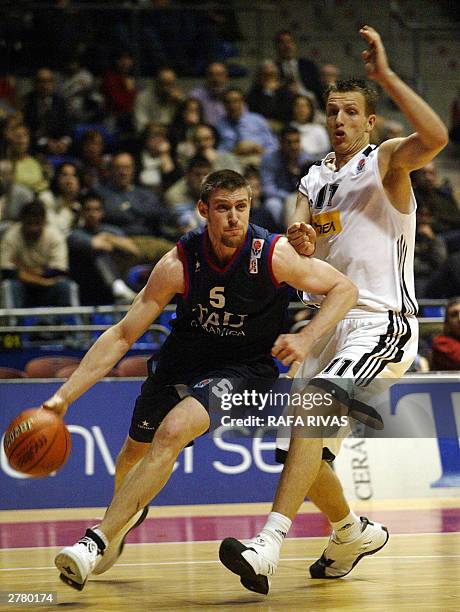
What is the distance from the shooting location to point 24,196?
11992 millimetres

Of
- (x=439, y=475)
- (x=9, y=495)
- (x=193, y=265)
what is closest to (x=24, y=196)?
(x=9, y=495)

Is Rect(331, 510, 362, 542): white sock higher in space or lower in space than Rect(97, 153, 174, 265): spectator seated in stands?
lower

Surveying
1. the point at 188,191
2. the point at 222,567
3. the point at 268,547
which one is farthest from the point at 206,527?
the point at 188,191

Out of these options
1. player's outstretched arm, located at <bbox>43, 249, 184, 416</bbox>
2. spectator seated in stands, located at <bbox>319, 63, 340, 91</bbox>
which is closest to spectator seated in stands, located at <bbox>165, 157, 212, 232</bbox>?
spectator seated in stands, located at <bbox>319, 63, 340, 91</bbox>

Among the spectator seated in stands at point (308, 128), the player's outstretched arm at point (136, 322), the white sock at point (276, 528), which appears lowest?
the white sock at point (276, 528)

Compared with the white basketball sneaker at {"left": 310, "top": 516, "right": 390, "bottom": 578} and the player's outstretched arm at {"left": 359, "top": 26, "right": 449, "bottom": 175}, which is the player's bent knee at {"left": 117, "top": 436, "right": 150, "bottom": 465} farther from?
the player's outstretched arm at {"left": 359, "top": 26, "right": 449, "bottom": 175}

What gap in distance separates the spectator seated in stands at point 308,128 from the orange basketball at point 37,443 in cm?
850

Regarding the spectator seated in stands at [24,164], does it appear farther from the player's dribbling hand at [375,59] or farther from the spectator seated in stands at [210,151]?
the player's dribbling hand at [375,59]

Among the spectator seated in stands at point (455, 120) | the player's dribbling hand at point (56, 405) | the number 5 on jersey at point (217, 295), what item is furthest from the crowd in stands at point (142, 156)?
the player's dribbling hand at point (56, 405)

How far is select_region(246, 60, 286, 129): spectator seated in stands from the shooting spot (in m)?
Result: 13.5

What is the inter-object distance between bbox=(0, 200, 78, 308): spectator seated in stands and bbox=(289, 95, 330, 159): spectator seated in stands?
3.47 meters

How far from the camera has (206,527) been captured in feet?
25.4

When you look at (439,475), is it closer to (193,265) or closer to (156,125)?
(193,265)

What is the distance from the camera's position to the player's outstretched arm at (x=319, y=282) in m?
5.07
